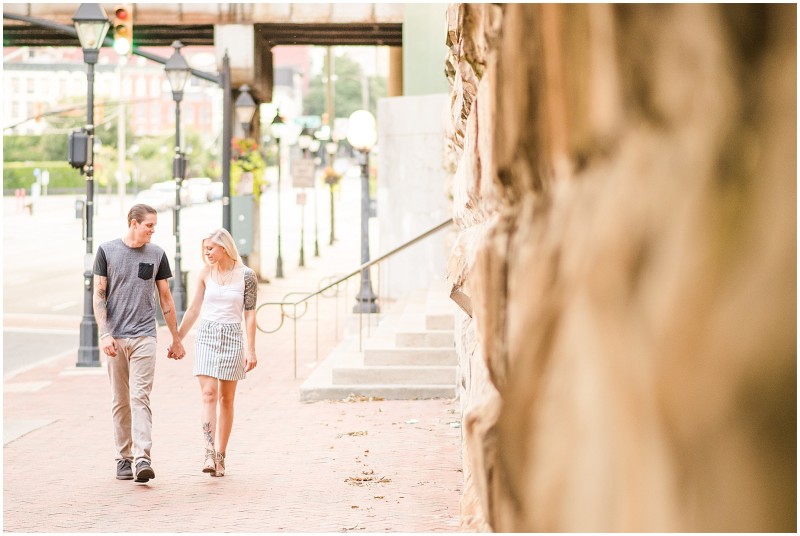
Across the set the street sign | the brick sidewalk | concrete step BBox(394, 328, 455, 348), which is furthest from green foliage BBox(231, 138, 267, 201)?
concrete step BBox(394, 328, 455, 348)

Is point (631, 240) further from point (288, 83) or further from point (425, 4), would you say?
point (288, 83)

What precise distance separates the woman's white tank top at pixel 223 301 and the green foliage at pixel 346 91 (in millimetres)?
126713

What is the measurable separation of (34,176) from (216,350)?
87080 mm

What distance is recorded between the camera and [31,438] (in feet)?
34.3

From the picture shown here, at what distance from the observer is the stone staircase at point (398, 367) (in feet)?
40.3

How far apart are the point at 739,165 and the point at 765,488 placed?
56 centimetres

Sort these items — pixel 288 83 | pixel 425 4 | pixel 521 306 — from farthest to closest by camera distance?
pixel 288 83
pixel 425 4
pixel 521 306

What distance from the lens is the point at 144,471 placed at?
7.87 meters

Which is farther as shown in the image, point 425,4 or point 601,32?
point 425,4

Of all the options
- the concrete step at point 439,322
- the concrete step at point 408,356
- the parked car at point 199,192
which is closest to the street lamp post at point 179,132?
the concrete step at point 439,322

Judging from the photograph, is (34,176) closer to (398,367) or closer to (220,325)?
(398,367)

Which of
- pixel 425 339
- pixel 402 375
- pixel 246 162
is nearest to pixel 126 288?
pixel 402 375

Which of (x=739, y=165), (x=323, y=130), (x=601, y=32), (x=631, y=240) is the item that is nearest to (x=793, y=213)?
(x=739, y=165)

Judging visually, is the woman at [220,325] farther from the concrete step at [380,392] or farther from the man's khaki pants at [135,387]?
the concrete step at [380,392]
